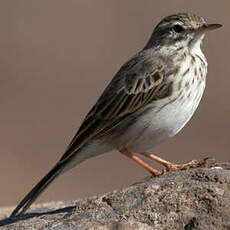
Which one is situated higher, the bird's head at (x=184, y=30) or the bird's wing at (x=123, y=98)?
the bird's head at (x=184, y=30)

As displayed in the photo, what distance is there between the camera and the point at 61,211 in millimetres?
9922

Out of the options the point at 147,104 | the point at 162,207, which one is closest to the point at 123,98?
the point at 147,104

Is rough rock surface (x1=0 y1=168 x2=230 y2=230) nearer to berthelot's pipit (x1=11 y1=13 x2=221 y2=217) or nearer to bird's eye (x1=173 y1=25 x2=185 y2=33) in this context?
berthelot's pipit (x1=11 y1=13 x2=221 y2=217)

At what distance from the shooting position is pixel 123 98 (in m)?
10.9

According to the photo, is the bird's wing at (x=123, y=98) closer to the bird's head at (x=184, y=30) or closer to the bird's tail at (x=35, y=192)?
the bird's tail at (x=35, y=192)

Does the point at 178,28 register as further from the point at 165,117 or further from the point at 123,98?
the point at 165,117

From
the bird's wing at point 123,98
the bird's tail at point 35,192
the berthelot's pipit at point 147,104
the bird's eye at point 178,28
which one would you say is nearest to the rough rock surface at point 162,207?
the bird's tail at point 35,192

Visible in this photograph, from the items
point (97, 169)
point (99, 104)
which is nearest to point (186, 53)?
point (99, 104)

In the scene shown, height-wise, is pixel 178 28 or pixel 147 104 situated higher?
pixel 178 28

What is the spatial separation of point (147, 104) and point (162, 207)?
233cm

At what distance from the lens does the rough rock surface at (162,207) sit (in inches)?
329

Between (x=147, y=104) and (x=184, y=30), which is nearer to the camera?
(x=147, y=104)

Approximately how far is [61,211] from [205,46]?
1596 cm

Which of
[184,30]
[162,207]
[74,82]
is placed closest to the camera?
[162,207]
